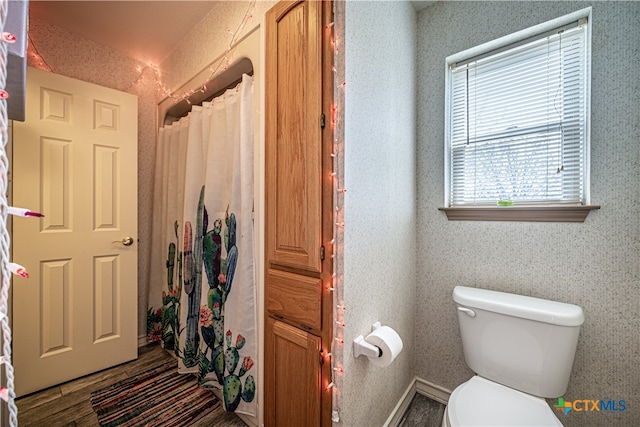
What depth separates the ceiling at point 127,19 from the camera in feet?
5.20

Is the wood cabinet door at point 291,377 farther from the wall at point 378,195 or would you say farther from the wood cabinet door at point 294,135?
the wood cabinet door at point 294,135

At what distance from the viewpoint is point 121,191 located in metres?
1.86

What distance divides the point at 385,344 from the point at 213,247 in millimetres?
1075

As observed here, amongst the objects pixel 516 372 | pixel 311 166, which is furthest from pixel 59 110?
pixel 516 372

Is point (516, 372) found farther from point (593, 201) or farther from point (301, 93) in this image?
point (301, 93)

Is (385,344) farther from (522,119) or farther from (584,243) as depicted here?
(522,119)

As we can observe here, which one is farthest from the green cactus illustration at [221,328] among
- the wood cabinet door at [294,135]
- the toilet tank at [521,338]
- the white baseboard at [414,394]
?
the toilet tank at [521,338]

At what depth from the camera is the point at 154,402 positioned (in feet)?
4.91

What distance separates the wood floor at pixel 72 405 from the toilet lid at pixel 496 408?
1074 mm

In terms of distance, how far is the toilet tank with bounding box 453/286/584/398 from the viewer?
1075 millimetres

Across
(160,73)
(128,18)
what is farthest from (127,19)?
(160,73)

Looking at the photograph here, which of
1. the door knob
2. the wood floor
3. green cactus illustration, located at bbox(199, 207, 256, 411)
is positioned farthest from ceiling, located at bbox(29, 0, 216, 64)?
the wood floor

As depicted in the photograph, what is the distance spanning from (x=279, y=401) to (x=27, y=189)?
1.85 m

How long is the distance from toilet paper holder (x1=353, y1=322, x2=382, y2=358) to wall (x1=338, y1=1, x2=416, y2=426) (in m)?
0.03
